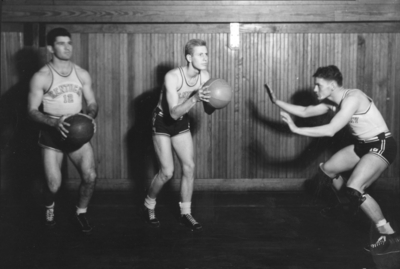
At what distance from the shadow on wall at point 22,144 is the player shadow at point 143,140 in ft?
4.26

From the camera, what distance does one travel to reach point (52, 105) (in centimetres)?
420

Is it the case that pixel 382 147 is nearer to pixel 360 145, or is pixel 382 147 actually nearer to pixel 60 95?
pixel 360 145

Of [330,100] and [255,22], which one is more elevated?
[255,22]

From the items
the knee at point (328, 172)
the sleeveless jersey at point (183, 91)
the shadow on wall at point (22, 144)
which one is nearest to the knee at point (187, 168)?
the sleeveless jersey at point (183, 91)

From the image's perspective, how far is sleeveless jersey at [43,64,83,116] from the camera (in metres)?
4.18

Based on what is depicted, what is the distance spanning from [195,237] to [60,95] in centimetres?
201

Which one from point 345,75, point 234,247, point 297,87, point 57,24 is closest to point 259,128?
point 297,87

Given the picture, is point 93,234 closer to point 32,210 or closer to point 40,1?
point 32,210

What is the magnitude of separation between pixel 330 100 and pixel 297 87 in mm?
1277

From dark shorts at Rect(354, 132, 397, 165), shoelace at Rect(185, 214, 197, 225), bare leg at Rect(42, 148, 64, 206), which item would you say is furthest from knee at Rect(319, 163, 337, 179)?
bare leg at Rect(42, 148, 64, 206)

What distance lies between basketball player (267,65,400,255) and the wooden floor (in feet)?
0.99

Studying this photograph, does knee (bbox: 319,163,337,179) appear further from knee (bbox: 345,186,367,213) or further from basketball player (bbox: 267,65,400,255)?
knee (bbox: 345,186,367,213)

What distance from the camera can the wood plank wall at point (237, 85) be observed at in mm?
5621

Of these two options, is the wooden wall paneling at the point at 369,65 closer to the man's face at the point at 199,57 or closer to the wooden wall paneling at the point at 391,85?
the wooden wall paneling at the point at 391,85
